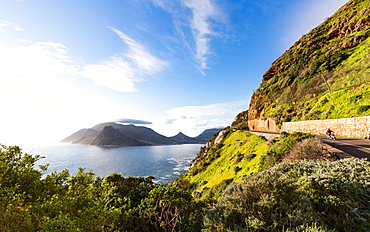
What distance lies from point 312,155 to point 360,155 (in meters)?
2.76

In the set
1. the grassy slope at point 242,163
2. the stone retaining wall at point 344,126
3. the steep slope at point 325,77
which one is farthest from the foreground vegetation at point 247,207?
the steep slope at point 325,77

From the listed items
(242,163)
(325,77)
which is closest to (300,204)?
(242,163)

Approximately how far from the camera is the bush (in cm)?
479

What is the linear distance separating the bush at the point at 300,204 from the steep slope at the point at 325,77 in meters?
20.9

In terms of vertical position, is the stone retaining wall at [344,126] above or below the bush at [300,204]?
above

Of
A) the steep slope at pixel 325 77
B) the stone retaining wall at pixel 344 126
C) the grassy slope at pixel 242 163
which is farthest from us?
the steep slope at pixel 325 77

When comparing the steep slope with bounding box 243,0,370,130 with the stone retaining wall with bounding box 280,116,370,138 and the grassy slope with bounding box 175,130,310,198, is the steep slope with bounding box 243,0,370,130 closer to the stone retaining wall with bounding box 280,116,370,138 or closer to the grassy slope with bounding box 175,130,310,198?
the stone retaining wall with bounding box 280,116,370,138

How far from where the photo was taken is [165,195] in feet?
25.7

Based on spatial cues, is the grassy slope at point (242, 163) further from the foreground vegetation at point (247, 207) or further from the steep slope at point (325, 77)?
the steep slope at point (325, 77)

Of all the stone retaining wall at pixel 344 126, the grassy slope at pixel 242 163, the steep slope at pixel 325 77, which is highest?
the steep slope at pixel 325 77

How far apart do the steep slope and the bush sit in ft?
68.4

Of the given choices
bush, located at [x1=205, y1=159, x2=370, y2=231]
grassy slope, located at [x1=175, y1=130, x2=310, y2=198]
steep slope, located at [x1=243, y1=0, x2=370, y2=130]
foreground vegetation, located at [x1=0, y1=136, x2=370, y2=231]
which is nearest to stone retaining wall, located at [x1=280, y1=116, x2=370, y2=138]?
steep slope, located at [x1=243, y1=0, x2=370, y2=130]

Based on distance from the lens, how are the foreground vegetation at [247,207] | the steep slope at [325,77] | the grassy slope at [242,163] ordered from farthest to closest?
the steep slope at [325,77]
the grassy slope at [242,163]
the foreground vegetation at [247,207]

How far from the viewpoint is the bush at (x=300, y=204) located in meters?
4.79
